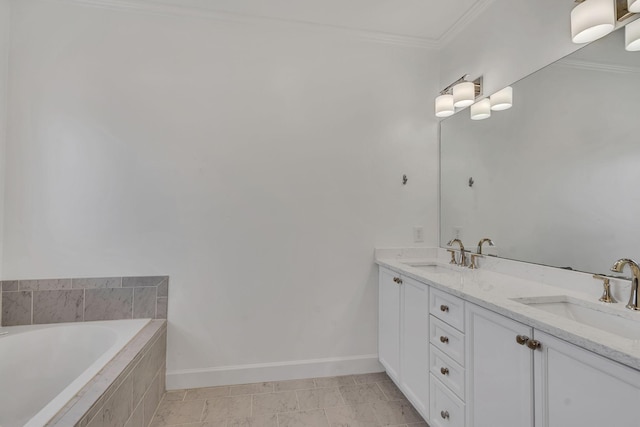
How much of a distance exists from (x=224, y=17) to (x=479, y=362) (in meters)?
2.59

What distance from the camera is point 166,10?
2.03 meters

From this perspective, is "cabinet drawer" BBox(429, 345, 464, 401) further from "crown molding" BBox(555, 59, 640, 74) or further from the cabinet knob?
"crown molding" BBox(555, 59, 640, 74)

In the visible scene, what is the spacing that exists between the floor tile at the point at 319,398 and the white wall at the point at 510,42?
2.28 meters

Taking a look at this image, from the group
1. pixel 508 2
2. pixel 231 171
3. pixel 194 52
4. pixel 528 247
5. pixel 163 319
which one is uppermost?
pixel 508 2

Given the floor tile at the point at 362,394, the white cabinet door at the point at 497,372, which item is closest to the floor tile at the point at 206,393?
the floor tile at the point at 362,394

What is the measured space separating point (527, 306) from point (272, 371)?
68.5 inches

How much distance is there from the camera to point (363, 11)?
6.76ft

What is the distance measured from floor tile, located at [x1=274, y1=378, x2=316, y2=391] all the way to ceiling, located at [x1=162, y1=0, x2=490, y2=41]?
105 inches

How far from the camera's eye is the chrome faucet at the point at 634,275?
107 cm

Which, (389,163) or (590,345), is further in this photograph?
(389,163)

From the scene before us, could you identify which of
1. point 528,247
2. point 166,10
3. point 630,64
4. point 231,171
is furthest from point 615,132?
point 166,10

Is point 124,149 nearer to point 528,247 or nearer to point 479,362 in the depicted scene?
point 479,362

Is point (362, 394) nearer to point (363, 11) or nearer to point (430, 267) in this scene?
point (430, 267)

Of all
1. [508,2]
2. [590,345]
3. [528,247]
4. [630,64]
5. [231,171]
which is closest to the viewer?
[590,345]
